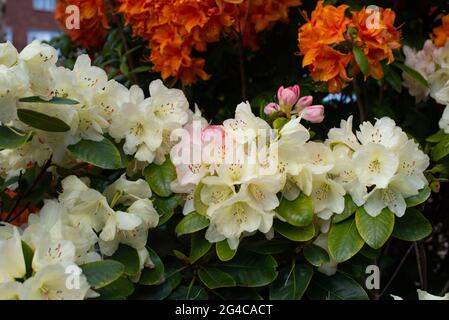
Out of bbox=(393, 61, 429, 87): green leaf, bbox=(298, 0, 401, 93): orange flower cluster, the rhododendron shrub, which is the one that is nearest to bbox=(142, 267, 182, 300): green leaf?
the rhododendron shrub

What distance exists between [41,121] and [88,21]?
3.15 feet

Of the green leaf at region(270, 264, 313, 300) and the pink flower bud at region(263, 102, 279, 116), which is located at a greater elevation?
the pink flower bud at region(263, 102, 279, 116)

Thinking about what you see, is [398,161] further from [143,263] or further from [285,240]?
[143,263]

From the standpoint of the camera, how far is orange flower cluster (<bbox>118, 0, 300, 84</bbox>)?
177cm

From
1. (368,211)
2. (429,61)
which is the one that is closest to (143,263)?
(368,211)

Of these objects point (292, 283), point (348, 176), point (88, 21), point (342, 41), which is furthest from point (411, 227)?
point (88, 21)

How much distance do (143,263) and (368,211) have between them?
450mm

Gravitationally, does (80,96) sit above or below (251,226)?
above

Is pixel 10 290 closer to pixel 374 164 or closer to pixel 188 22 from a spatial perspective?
pixel 374 164

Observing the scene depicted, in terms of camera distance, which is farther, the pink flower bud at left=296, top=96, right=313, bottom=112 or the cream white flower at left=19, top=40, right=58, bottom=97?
the pink flower bud at left=296, top=96, right=313, bottom=112

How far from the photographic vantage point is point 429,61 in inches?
73.7

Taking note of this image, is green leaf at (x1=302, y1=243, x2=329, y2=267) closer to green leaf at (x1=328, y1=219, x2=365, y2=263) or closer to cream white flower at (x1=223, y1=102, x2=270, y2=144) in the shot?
green leaf at (x1=328, y1=219, x2=365, y2=263)

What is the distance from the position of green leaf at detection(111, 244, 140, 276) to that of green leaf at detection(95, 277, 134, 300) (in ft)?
0.18

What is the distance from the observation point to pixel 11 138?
1291mm
